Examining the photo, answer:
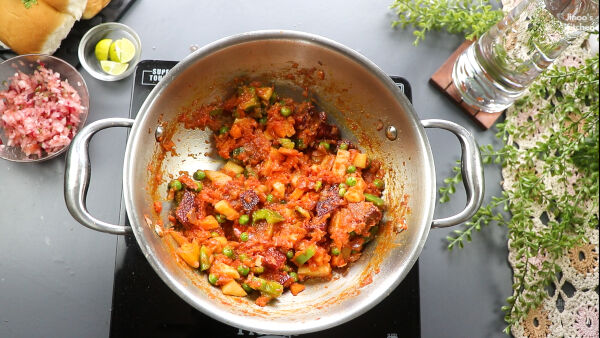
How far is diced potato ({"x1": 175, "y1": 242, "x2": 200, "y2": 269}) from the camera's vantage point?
8.96 feet

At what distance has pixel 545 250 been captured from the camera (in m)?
3.18

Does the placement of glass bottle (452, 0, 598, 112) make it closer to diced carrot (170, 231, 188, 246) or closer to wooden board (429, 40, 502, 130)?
wooden board (429, 40, 502, 130)

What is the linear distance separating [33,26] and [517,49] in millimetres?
2820

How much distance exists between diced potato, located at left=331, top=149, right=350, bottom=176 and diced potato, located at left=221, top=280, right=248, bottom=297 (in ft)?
2.77

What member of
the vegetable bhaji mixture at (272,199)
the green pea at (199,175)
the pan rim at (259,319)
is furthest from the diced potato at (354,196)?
the green pea at (199,175)

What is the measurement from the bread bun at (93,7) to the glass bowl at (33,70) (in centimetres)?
34

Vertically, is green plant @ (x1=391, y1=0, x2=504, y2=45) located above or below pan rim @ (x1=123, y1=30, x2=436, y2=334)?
above

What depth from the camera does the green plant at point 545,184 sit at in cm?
294

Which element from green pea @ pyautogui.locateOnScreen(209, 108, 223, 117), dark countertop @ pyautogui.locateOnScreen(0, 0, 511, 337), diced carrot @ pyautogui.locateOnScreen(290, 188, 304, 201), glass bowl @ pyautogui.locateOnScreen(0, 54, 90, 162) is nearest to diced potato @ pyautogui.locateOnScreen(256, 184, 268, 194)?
diced carrot @ pyautogui.locateOnScreen(290, 188, 304, 201)

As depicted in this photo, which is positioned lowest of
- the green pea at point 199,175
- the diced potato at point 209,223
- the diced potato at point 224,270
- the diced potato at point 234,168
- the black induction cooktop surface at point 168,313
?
the black induction cooktop surface at point 168,313

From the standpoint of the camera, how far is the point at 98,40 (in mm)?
3363

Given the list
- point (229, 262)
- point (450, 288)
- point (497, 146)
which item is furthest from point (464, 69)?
point (229, 262)

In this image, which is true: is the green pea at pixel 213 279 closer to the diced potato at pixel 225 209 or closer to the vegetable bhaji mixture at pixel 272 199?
the vegetable bhaji mixture at pixel 272 199

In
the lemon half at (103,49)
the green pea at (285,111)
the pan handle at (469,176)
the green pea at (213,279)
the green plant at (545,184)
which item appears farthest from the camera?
the lemon half at (103,49)
